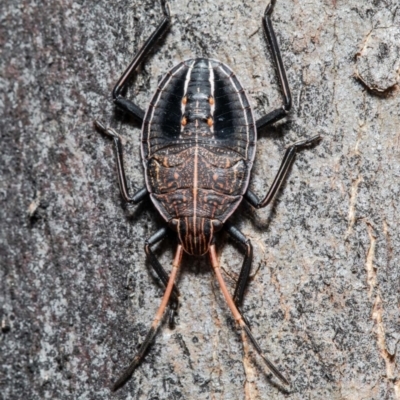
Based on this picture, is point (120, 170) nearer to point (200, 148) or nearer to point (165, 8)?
point (200, 148)

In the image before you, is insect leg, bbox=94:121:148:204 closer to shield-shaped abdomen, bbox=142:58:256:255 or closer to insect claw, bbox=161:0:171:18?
shield-shaped abdomen, bbox=142:58:256:255

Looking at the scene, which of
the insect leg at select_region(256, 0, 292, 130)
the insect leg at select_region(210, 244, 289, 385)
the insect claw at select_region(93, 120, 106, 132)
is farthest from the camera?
the insect claw at select_region(93, 120, 106, 132)

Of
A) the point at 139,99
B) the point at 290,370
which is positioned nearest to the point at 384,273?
the point at 290,370

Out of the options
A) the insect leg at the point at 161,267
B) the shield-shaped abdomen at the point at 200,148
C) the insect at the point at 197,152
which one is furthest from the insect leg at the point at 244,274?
the insect leg at the point at 161,267

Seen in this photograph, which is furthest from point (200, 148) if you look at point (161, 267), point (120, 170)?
point (161, 267)

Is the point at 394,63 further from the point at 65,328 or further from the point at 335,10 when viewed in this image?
the point at 65,328

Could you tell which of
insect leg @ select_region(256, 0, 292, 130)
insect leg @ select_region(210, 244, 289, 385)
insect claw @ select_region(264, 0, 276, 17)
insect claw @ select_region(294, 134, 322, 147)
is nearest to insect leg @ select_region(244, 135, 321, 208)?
insect claw @ select_region(294, 134, 322, 147)
